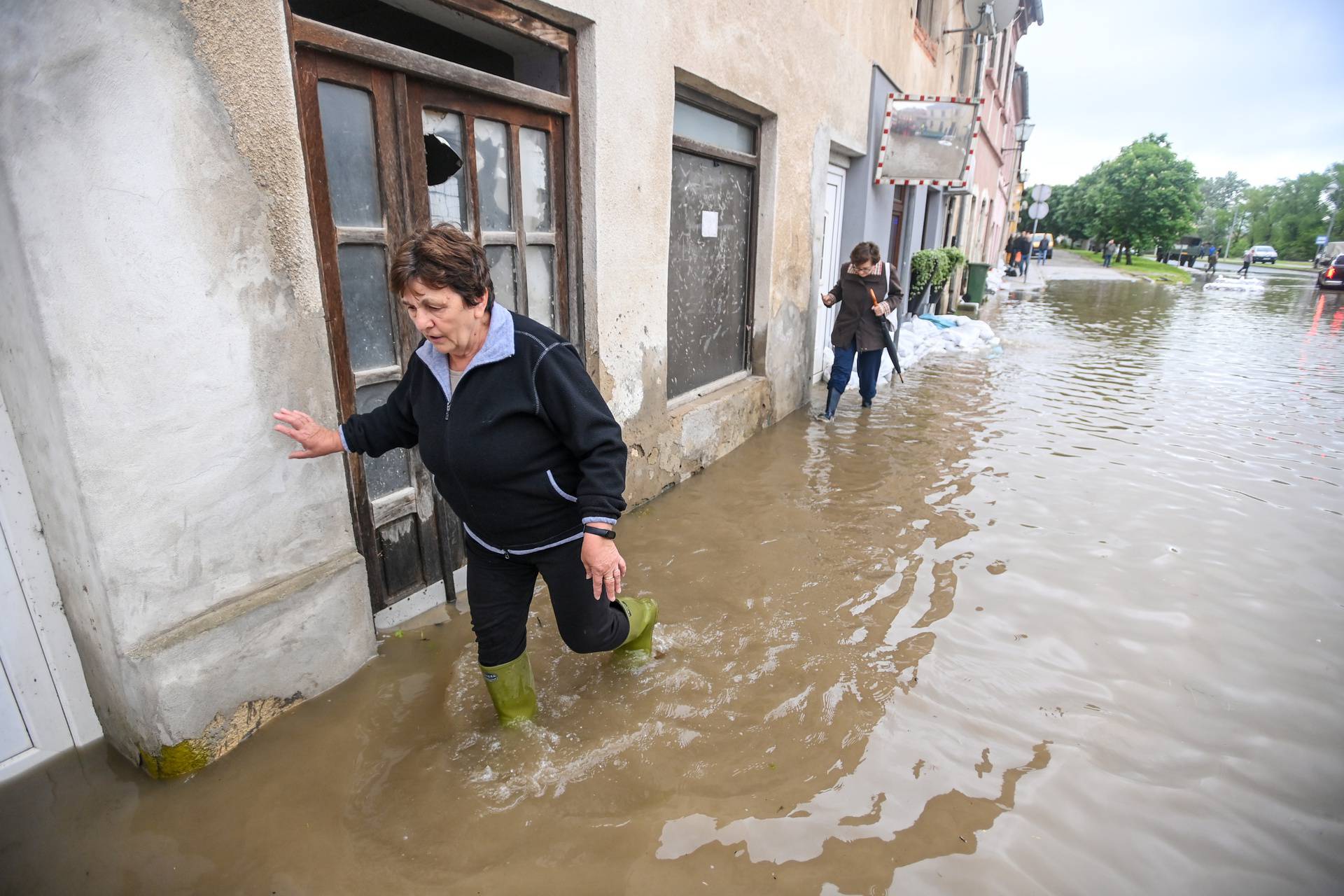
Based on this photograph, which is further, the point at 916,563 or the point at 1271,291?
the point at 1271,291

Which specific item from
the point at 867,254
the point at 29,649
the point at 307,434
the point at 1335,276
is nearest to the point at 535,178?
the point at 307,434

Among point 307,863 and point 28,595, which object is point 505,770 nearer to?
point 307,863

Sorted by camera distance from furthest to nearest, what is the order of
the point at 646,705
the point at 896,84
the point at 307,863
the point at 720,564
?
the point at 896,84, the point at 720,564, the point at 646,705, the point at 307,863

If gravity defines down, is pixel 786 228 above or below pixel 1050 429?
above

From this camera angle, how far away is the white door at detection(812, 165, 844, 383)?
7.99 metres

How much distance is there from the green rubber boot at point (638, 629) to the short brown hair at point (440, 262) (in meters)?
1.30

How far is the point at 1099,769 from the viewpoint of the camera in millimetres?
2486

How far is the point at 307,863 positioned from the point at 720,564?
2.37 metres

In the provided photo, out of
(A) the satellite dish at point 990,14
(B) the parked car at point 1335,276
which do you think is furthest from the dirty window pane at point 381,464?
(B) the parked car at point 1335,276

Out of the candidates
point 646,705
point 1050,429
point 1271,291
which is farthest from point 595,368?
point 1271,291

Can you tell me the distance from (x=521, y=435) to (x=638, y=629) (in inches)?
44.3

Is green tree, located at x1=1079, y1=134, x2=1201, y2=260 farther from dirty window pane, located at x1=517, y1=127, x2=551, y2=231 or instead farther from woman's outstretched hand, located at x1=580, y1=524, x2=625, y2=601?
woman's outstretched hand, located at x1=580, y1=524, x2=625, y2=601

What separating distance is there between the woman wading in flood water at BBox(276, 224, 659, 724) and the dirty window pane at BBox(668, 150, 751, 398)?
9.66 ft

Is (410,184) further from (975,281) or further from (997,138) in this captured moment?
(997,138)
